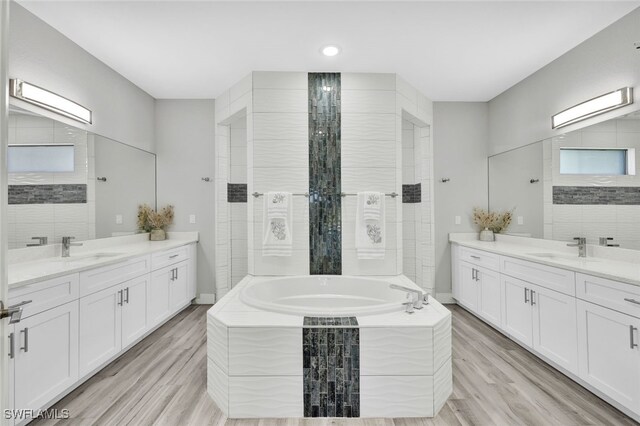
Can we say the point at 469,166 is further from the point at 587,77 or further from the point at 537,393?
the point at 537,393

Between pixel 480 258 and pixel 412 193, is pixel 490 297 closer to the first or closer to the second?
pixel 480 258

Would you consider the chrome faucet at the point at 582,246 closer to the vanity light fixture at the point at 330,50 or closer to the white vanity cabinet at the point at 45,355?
the vanity light fixture at the point at 330,50

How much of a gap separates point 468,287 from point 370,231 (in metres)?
1.41

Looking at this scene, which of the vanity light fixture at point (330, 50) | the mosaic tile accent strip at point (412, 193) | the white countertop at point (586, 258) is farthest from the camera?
the mosaic tile accent strip at point (412, 193)

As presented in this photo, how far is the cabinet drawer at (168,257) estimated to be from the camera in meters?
2.98

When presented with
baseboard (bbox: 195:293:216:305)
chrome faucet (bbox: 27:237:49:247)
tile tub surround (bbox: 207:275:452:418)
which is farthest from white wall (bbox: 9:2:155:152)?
tile tub surround (bbox: 207:275:452:418)

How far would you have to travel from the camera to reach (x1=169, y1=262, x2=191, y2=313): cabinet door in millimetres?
3299

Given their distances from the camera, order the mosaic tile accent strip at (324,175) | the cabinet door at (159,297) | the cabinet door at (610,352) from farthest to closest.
A: the mosaic tile accent strip at (324,175), the cabinet door at (159,297), the cabinet door at (610,352)

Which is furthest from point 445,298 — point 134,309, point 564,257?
point 134,309

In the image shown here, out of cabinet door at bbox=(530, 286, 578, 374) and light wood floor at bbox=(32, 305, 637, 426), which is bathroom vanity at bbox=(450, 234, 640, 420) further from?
light wood floor at bbox=(32, 305, 637, 426)

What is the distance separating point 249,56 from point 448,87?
2.14m

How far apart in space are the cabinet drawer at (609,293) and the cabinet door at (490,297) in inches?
35.8

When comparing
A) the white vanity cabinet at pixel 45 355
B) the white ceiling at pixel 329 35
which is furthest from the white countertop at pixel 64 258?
the white ceiling at pixel 329 35

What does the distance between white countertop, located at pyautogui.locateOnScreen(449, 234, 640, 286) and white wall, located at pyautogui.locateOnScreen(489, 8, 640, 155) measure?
101cm
